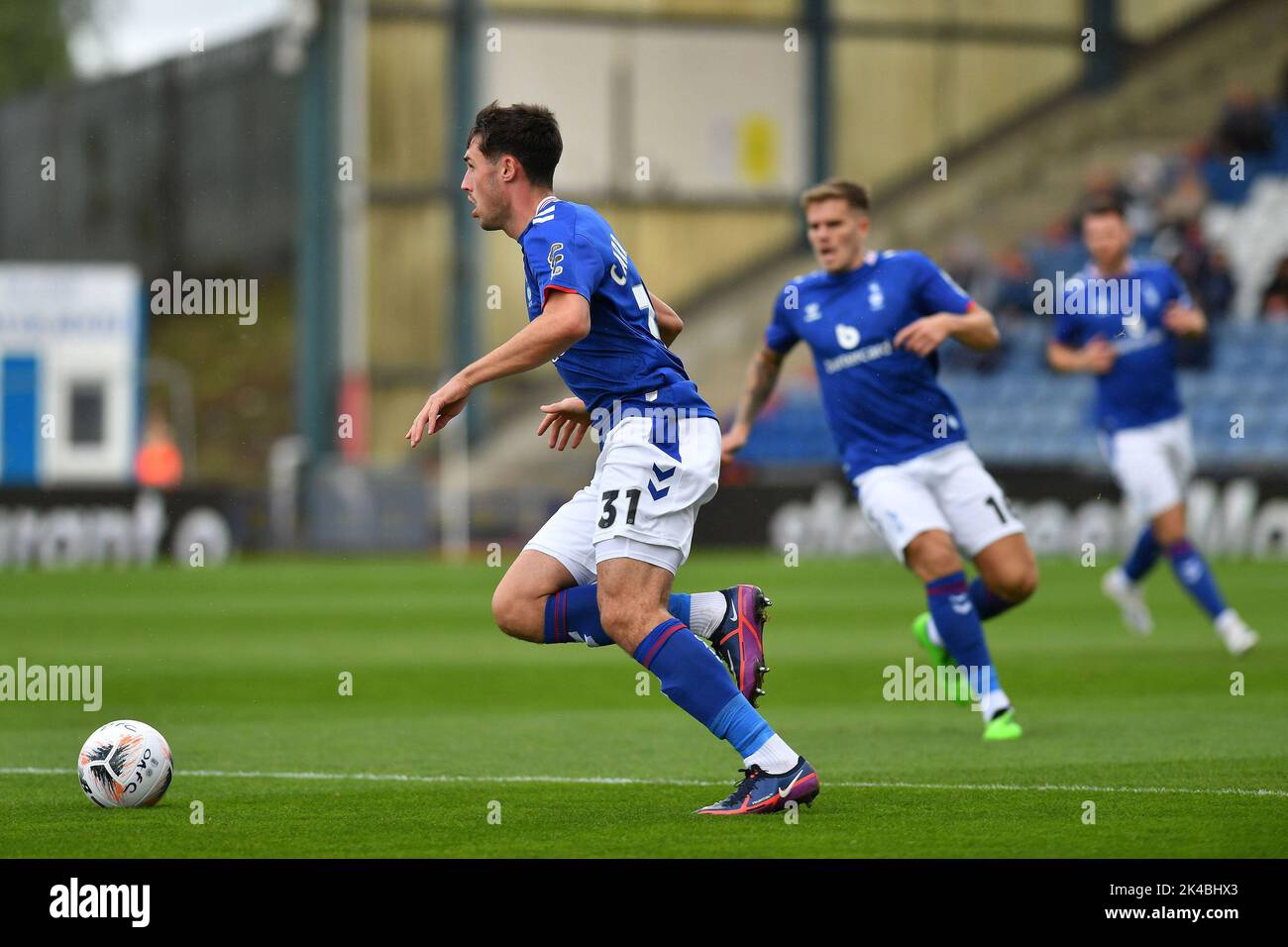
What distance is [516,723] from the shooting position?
31.0 ft

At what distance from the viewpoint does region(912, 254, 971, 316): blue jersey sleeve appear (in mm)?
8750

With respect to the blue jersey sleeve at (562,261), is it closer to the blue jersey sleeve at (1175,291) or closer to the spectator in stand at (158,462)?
the blue jersey sleeve at (1175,291)

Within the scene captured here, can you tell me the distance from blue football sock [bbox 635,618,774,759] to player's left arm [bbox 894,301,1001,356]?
232cm

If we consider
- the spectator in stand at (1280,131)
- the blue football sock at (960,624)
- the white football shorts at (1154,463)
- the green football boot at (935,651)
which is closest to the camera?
the blue football sock at (960,624)

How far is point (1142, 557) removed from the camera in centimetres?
1291

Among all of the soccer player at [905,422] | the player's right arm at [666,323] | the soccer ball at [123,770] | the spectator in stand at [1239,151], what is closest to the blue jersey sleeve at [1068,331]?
the soccer player at [905,422]

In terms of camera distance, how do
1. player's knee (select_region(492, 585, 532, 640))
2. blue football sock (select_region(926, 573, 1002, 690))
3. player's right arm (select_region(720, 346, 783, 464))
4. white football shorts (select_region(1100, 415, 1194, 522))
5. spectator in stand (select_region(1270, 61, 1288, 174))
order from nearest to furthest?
1. player's knee (select_region(492, 585, 532, 640))
2. blue football sock (select_region(926, 573, 1002, 690))
3. player's right arm (select_region(720, 346, 783, 464))
4. white football shorts (select_region(1100, 415, 1194, 522))
5. spectator in stand (select_region(1270, 61, 1288, 174))

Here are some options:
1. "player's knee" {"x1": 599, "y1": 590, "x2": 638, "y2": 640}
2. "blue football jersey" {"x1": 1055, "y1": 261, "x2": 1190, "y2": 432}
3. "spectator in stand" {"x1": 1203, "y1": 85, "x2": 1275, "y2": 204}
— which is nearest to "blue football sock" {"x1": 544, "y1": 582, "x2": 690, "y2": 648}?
"player's knee" {"x1": 599, "y1": 590, "x2": 638, "y2": 640}

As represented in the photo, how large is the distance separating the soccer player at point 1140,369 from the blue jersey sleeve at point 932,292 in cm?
287

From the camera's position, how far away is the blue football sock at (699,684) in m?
6.18

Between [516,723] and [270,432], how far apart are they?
3333 cm

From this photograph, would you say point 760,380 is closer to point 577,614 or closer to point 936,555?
point 936,555

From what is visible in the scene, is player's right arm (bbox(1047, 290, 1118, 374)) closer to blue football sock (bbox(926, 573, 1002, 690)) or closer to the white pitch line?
blue football sock (bbox(926, 573, 1002, 690))
